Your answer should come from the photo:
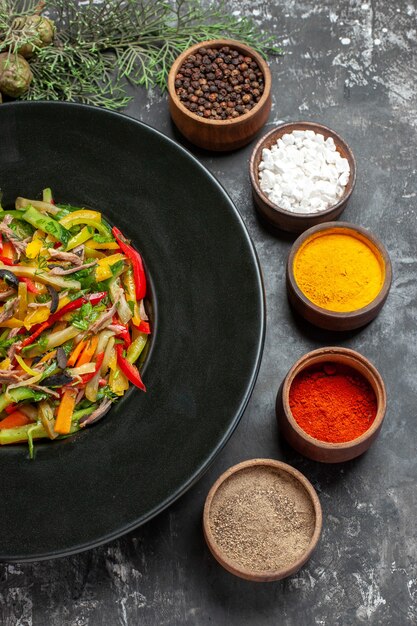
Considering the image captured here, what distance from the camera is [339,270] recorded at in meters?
3.58

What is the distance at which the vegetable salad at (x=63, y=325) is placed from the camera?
3.08 metres

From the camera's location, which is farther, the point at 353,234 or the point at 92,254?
the point at 353,234

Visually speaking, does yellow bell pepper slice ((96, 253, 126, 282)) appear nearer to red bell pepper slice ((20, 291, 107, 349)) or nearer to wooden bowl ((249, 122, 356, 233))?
red bell pepper slice ((20, 291, 107, 349))

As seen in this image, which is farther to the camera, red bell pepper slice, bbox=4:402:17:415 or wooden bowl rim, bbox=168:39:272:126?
wooden bowl rim, bbox=168:39:272:126

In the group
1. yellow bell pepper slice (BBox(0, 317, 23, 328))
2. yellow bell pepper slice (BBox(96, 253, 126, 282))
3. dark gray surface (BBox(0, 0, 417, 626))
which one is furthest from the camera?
dark gray surface (BBox(0, 0, 417, 626))

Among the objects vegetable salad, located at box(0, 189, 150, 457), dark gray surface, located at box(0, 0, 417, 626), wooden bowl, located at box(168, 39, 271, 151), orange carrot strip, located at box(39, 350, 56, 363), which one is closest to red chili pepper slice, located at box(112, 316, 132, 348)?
vegetable salad, located at box(0, 189, 150, 457)

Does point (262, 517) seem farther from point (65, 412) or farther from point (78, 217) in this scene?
point (78, 217)

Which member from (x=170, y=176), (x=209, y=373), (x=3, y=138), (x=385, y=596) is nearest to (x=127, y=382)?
(x=209, y=373)

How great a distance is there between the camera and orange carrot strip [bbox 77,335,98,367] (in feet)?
10.3

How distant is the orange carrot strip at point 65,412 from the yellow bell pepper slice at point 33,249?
550 mm

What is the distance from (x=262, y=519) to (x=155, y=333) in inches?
33.9

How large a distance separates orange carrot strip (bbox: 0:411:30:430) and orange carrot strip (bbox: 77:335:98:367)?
0.96ft

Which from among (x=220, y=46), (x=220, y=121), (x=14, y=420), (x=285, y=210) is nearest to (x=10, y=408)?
(x=14, y=420)

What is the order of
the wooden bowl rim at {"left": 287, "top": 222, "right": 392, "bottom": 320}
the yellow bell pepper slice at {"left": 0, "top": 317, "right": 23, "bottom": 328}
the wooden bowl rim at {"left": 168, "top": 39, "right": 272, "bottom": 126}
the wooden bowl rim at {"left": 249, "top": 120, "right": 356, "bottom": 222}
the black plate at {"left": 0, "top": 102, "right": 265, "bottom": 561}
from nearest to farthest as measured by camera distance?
the black plate at {"left": 0, "top": 102, "right": 265, "bottom": 561} < the yellow bell pepper slice at {"left": 0, "top": 317, "right": 23, "bottom": 328} < the wooden bowl rim at {"left": 287, "top": 222, "right": 392, "bottom": 320} < the wooden bowl rim at {"left": 249, "top": 120, "right": 356, "bottom": 222} < the wooden bowl rim at {"left": 168, "top": 39, "right": 272, "bottom": 126}
